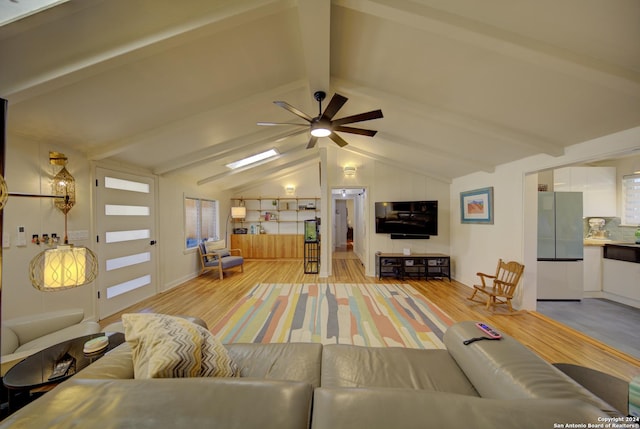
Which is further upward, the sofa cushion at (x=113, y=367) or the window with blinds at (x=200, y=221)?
the window with blinds at (x=200, y=221)

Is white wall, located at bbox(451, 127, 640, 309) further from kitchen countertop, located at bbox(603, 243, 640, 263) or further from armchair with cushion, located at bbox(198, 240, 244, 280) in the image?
armchair with cushion, located at bbox(198, 240, 244, 280)

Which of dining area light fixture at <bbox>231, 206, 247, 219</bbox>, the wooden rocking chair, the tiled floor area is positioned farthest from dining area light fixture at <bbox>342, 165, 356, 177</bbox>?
the tiled floor area

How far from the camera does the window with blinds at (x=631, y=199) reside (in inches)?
149

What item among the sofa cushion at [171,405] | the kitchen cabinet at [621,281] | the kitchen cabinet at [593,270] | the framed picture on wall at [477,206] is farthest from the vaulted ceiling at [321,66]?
the kitchen cabinet at [621,281]

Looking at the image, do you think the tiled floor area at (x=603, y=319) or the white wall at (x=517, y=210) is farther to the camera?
the tiled floor area at (x=603, y=319)

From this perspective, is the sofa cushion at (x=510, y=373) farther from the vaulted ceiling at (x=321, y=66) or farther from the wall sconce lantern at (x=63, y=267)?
the wall sconce lantern at (x=63, y=267)

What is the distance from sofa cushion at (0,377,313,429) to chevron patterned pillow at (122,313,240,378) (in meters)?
0.16

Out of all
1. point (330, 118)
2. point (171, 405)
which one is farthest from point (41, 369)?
point (330, 118)

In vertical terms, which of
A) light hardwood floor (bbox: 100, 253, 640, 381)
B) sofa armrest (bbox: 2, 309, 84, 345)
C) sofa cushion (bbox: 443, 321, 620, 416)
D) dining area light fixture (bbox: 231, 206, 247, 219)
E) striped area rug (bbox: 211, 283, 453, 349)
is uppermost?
dining area light fixture (bbox: 231, 206, 247, 219)

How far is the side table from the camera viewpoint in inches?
47.4

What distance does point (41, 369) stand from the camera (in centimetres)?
131

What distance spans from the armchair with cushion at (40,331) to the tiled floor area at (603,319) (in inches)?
204

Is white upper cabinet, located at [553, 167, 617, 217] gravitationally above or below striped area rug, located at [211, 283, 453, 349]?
above

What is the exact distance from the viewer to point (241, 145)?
3.88 m
